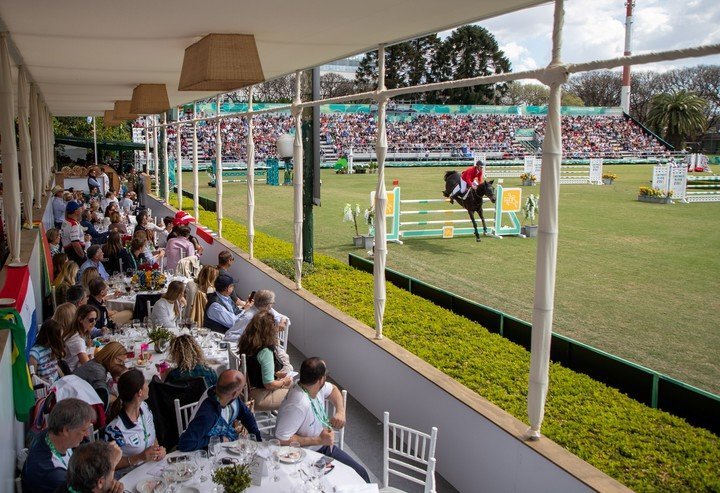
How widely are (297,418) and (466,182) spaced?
1339cm

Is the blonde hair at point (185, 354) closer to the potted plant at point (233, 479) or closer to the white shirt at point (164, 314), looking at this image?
the potted plant at point (233, 479)

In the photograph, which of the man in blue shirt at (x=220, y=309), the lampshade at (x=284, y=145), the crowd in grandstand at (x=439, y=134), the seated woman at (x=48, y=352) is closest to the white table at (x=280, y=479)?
the seated woman at (x=48, y=352)

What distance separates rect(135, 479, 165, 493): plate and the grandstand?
1668 inches

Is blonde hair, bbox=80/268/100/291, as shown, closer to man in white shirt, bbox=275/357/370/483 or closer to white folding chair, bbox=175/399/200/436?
white folding chair, bbox=175/399/200/436

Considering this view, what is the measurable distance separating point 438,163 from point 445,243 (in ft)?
111

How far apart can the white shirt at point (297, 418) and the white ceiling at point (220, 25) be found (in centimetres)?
239

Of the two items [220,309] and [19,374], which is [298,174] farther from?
[19,374]

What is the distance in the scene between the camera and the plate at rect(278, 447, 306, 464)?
3.56m

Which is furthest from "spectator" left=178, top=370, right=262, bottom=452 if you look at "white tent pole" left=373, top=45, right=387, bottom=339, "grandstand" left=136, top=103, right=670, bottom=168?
"grandstand" left=136, top=103, right=670, bottom=168

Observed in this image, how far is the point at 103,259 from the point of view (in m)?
8.66

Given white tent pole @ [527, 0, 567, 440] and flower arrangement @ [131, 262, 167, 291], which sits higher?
white tent pole @ [527, 0, 567, 440]

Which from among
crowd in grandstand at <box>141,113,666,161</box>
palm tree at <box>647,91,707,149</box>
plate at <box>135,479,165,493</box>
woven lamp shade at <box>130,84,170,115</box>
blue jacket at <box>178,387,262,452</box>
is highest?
crowd in grandstand at <box>141,113,666,161</box>

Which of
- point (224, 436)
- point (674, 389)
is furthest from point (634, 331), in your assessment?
point (224, 436)

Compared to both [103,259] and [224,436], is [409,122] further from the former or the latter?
[224,436]
